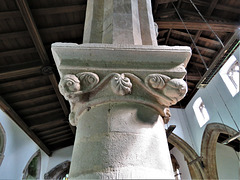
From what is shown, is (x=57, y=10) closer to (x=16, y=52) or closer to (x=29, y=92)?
(x=16, y=52)

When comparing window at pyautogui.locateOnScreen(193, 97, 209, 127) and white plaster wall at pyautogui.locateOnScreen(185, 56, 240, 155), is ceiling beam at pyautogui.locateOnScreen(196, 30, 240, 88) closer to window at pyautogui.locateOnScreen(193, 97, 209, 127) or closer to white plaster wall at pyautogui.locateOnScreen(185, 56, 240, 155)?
white plaster wall at pyautogui.locateOnScreen(185, 56, 240, 155)

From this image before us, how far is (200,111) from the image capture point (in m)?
7.27

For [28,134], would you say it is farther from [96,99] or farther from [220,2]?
[220,2]

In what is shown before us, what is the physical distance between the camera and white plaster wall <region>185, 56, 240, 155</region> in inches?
198

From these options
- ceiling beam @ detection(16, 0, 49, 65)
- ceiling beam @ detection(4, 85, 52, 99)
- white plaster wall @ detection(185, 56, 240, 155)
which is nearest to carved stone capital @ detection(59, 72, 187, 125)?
ceiling beam @ detection(16, 0, 49, 65)

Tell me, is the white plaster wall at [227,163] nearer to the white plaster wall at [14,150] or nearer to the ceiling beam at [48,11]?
the white plaster wall at [14,150]

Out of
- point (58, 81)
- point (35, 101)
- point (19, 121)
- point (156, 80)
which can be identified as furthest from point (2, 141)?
point (156, 80)

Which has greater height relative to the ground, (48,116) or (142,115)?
(48,116)

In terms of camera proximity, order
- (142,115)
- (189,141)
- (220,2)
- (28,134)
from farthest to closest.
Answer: (189,141), (28,134), (220,2), (142,115)

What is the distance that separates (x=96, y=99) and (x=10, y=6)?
10.9ft

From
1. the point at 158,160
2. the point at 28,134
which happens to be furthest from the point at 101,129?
the point at 28,134

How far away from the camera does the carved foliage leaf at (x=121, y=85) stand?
818 millimetres

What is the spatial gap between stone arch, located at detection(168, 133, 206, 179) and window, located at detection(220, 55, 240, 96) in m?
3.24

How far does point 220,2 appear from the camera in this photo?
4875 millimetres
